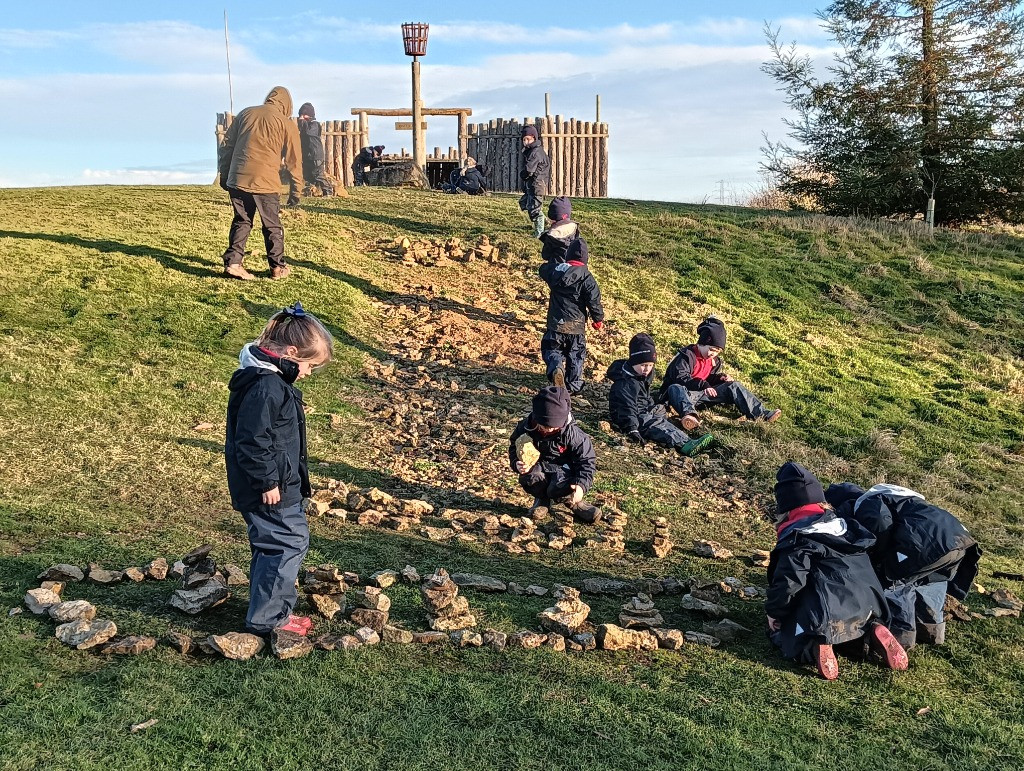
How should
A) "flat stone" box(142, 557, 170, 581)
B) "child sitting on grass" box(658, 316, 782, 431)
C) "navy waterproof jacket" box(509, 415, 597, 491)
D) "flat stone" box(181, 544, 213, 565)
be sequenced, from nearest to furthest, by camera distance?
"flat stone" box(142, 557, 170, 581) → "flat stone" box(181, 544, 213, 565) → "navy waterproof jacket" box(509, 415, 597, 491) → "child sitting on grass" box(658, 316, 782, 431)

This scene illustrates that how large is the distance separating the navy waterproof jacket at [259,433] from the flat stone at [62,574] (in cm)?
128

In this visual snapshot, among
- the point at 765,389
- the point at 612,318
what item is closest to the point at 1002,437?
the point at 765,389

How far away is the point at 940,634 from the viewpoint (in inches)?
196

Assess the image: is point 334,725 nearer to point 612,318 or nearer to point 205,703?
point 205,703

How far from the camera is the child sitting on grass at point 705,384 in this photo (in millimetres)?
9883

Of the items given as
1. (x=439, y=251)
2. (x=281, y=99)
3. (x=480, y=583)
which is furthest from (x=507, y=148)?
(x=480, y=583)

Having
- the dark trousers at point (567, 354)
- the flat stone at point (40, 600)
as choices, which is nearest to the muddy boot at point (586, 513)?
the dark trousers at point (567, 354)

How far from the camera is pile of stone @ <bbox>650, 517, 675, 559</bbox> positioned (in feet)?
20.7

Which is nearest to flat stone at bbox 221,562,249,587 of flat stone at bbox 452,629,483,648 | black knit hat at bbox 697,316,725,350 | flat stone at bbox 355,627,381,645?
flat stone at bbox 355,627,381,645

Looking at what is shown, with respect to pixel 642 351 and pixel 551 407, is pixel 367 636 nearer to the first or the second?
pixel 551 407

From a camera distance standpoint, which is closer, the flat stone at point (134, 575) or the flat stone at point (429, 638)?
the flat stone at point (429, 638)

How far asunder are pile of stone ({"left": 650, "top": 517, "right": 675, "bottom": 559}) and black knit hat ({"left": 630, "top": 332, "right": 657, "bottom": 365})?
108 inches

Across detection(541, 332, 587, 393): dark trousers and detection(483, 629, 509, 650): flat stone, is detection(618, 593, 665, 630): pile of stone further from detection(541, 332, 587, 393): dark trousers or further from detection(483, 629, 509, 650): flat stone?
detection(541, 332, 587, 393): dark trousers

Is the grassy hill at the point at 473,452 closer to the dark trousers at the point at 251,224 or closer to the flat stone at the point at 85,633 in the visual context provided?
the flat stone at the point at 85,633
